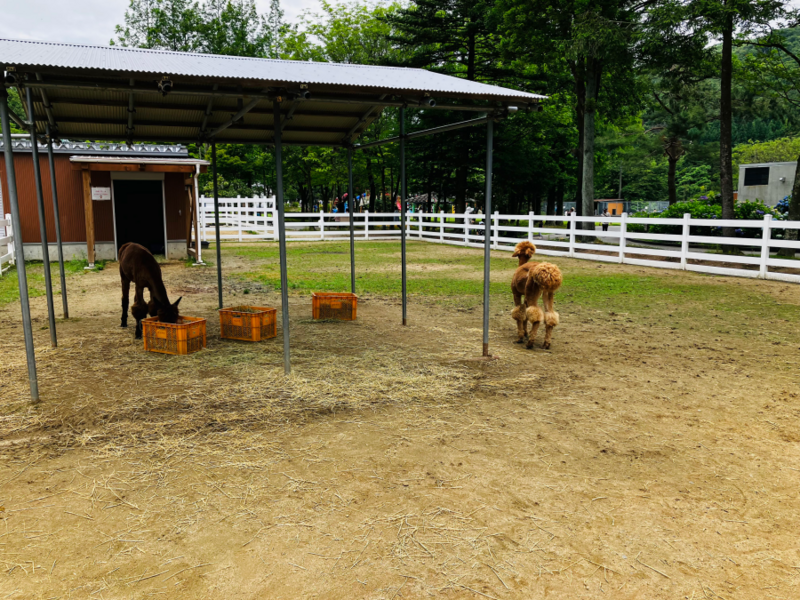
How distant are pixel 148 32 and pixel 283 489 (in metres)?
41.2

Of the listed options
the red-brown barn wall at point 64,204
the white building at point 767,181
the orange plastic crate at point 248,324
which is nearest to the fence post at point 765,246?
the orange plastic crate at point 248,324

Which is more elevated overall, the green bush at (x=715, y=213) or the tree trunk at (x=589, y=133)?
the tree trunk at (x=589, y=133)

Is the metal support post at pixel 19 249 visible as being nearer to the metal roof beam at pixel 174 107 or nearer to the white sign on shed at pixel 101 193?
the metal roof beam at pixel 174 107

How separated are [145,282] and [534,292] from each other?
4.54 meters

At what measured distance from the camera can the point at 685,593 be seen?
7.89 feet

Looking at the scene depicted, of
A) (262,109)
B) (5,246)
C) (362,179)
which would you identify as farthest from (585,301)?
(362,179)

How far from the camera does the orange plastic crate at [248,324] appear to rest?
6898 millimetres

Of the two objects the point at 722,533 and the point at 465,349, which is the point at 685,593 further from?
the point at 465,349

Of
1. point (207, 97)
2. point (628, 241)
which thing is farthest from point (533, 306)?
point (628, 241)

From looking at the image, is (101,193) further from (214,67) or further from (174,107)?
(214,67)

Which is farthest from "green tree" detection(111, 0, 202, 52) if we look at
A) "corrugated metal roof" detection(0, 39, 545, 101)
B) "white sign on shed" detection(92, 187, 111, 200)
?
"corrugated metal roof" detection(0, 39, 545, 101)

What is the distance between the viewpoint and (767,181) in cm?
2828

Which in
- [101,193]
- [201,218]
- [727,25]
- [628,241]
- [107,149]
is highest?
[727,25]

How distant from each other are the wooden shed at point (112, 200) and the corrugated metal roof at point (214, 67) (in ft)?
31.6
